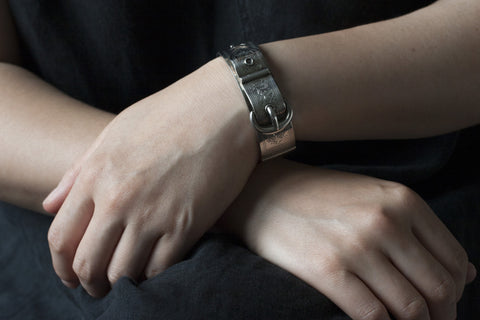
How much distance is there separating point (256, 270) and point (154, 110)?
0.26 metres

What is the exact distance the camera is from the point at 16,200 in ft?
2.70

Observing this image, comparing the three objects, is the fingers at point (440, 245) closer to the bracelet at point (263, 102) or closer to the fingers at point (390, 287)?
the fingers at point (390, 287)

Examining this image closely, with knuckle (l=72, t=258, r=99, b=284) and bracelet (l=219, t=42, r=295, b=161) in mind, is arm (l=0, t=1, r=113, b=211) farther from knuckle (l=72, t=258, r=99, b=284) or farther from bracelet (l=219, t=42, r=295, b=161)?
bracelet (l=219, t=42, r=295, b=161)

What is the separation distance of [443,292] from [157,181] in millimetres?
398

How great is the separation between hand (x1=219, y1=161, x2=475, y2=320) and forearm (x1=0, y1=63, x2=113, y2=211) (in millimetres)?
300

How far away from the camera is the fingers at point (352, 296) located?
57 centimetres

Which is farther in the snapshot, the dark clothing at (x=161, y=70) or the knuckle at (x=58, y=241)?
the dark clothing at (x=161, y=70)

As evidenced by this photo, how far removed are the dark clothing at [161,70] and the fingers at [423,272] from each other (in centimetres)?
23

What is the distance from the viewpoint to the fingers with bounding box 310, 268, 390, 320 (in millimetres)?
566

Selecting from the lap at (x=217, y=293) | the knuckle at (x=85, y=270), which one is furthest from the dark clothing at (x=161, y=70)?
the lap at (x=217, y=293)

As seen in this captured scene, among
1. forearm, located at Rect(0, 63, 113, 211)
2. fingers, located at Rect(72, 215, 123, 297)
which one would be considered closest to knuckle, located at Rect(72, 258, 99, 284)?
fingers, located at Rect(72, 215, 123, 297)

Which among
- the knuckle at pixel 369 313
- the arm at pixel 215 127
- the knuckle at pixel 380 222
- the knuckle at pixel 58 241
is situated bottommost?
the knuckle at pixel 369 313

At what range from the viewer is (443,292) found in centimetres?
60

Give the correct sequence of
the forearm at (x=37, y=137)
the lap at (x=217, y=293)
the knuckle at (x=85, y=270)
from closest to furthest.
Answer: the lap at (x=217, y=293) < the knuckle at (x=85, y=270) < the forearm at (x=37, y=137)
